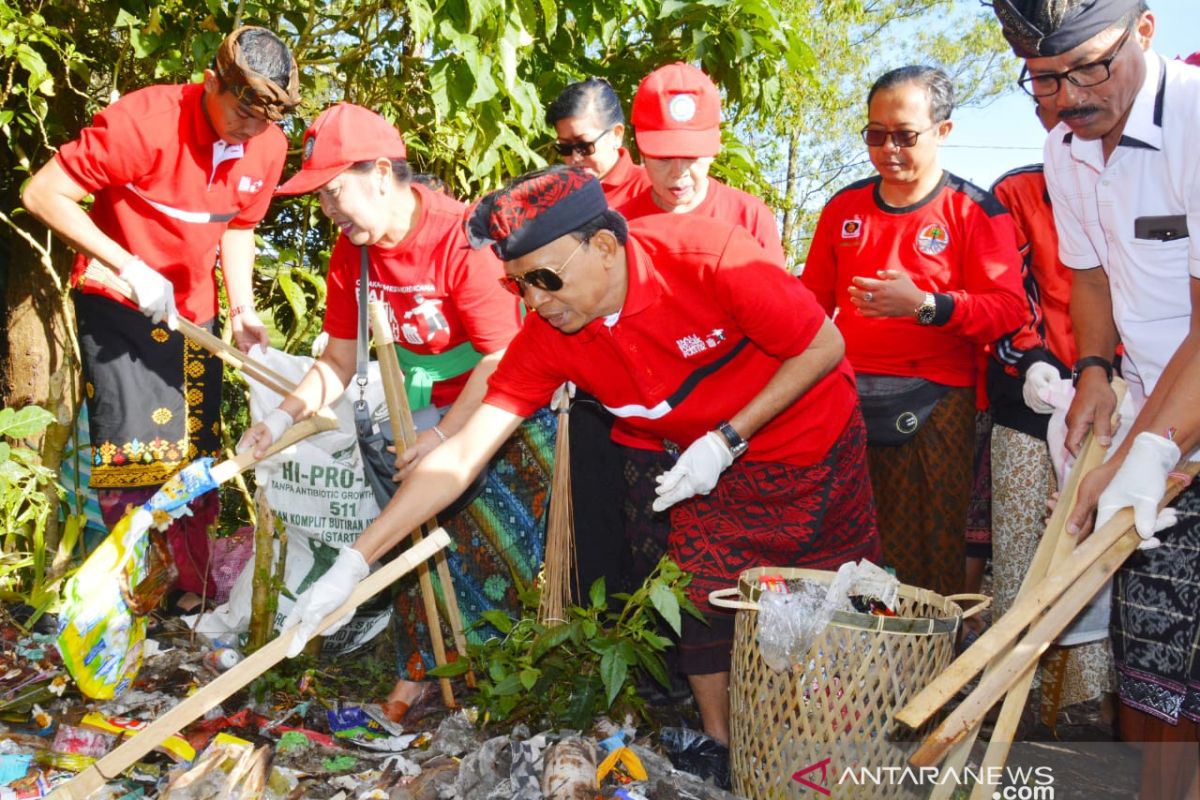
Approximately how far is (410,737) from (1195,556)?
2.11m

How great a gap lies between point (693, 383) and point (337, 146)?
3.89 ft

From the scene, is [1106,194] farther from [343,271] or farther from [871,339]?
[343,271]

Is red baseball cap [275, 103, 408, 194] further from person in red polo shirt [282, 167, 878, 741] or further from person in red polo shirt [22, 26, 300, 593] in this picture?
person in red polo shirt [282, 167, 878, 741]

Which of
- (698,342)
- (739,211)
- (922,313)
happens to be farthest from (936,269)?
(698,342)

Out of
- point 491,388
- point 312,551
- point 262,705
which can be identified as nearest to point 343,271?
point 491,388

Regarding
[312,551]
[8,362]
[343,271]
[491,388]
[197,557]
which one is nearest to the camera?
[491,388]

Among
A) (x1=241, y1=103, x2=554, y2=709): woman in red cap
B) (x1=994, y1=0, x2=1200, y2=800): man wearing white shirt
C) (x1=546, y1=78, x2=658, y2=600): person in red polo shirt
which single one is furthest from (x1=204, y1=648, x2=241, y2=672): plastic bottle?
(x1=994, y1=0, x2=1200, y2=800): man wearing white shirt

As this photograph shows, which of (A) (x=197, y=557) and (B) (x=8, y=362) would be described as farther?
(B) (x=8, y=362)

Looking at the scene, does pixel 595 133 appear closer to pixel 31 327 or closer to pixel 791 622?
pixel 791 622

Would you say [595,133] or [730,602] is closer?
[730,602]

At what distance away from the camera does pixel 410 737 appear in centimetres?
306

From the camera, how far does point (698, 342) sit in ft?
8.71

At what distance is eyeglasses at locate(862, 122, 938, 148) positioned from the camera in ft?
10.7

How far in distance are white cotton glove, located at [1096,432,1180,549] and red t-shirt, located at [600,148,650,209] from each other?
2154 mm
